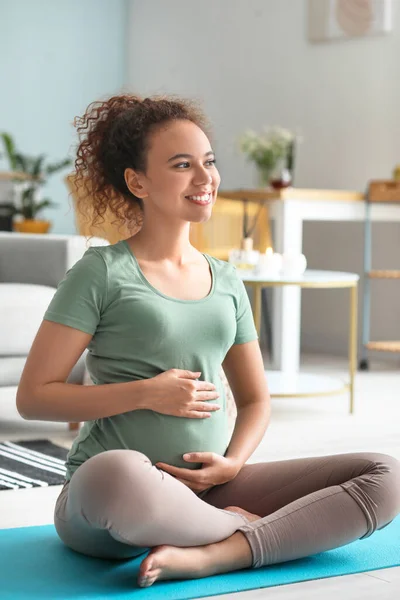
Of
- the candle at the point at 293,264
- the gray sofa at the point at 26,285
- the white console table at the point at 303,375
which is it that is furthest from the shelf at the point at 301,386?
the gray sofa at the point at 26,285

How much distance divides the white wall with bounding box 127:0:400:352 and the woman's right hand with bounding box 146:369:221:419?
12.4 feet

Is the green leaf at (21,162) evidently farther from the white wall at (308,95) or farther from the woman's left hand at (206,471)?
the woman's left hand at (206,471)

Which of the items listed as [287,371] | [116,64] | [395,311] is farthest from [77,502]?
[116,64]

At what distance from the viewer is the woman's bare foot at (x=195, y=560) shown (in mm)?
1575

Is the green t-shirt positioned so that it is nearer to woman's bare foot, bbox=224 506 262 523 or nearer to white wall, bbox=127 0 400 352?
woman's bare foot, bbox=224 506 262 523

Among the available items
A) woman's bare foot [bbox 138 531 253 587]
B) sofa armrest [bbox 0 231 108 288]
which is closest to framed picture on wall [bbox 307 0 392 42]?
sofa armrest [bbox 0 231 108 288]

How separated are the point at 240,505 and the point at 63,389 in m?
0.39

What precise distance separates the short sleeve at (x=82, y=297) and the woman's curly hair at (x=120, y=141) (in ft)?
0.43

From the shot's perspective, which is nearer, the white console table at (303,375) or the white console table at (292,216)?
the white console table at (303,375)

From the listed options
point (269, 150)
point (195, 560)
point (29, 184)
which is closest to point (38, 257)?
point (269, 150)

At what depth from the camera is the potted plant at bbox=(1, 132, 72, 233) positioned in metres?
6.24

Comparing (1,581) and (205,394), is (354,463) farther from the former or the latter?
(1,581)

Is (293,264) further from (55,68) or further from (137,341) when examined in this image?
(55,68)

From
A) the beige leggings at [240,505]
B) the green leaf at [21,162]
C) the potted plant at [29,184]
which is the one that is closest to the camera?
the beige leggings at [240,505]
